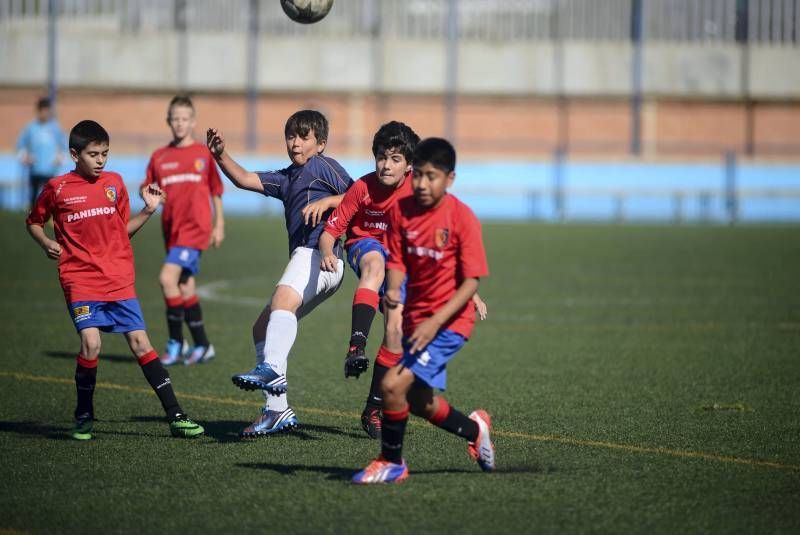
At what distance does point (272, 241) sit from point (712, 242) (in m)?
8.75

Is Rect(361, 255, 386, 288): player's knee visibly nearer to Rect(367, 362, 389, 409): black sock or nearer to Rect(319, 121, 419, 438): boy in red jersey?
Rect(319, 121, 419, 438): boy in red jersey

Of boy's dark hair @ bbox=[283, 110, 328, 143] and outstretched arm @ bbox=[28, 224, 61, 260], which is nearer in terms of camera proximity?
outstretched arm @ bbox=[28, 224, 61, 260]

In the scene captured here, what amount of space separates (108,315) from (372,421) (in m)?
1.74

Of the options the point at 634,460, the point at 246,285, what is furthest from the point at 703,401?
the point at 246,285

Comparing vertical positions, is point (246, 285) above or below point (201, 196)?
below

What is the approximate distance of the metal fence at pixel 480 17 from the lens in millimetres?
38906

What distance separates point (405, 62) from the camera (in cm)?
3888

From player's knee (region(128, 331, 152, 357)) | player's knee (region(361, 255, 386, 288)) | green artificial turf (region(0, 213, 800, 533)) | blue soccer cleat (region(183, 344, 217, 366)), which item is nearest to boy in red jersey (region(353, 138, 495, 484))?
green artificial turf (region(0, 213, 800, 533))

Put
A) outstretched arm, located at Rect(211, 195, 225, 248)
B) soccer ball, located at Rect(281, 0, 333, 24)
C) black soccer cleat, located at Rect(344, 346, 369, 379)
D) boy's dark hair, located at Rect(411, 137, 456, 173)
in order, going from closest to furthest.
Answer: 1. boy's dark hair, located at Rect(411, 137, 456, 173)
2. black soccer cleat, located at Rect(344, 346, 369, 379)
3. soccer ball, located at Rect(281, 0, 333, 24)
4. outstretched arm, located at Rect(211, 195, 225, 248)

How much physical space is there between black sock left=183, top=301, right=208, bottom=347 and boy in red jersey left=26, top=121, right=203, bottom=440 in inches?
138

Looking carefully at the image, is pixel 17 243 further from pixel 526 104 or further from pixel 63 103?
pixel 526 104

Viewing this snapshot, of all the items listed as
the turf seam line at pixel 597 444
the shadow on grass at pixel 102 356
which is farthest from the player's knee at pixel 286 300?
the shadow on grass at pixel 102 356

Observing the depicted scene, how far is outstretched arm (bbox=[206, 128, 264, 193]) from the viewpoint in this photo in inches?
293

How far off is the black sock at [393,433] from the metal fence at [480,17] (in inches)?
1318
